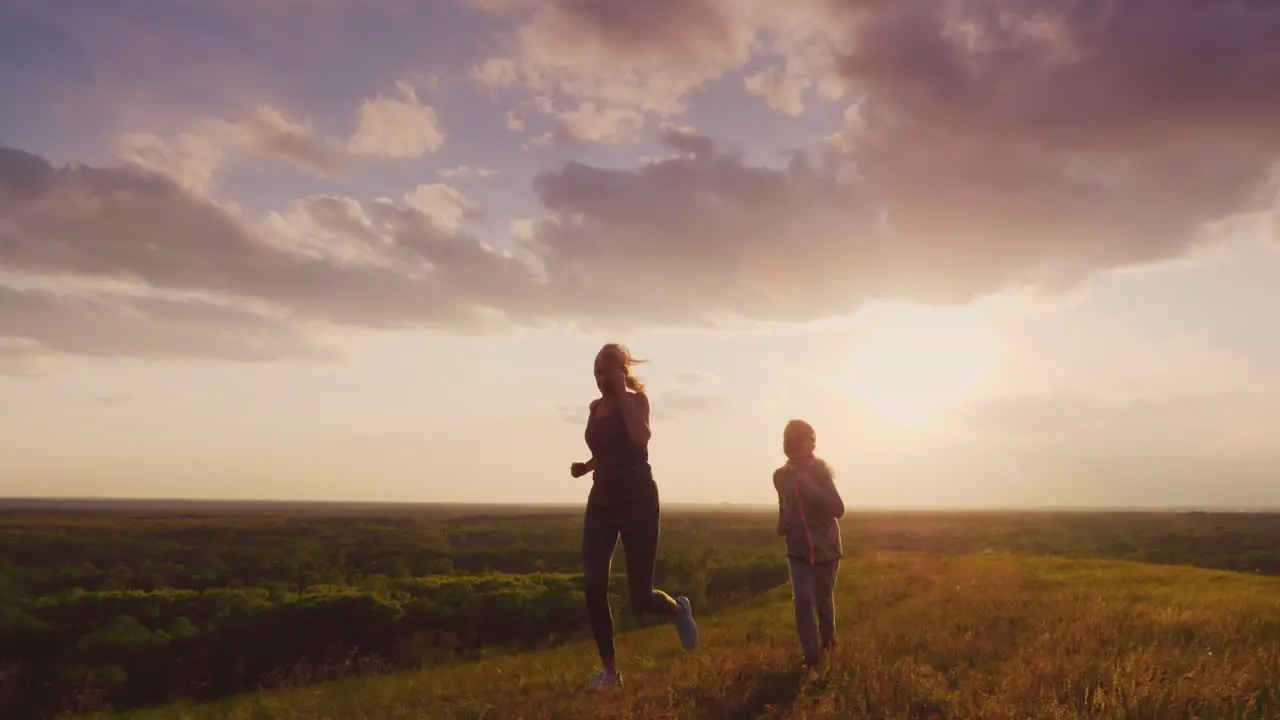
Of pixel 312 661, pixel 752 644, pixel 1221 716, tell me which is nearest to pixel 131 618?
pixel 312 661

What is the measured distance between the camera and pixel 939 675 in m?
6.26

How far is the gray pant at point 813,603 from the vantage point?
6781 mm

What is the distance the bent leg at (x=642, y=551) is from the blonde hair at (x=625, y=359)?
2.82 ft

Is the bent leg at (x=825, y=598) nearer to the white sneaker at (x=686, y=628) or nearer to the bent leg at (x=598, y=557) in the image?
the white sneaker at (x=686, y=628)

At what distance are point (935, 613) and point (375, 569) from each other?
39.4m

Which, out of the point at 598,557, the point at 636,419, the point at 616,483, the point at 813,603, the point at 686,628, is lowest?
the point at 686,628

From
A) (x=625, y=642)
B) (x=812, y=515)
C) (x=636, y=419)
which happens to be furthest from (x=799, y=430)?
(x=625, y=642)

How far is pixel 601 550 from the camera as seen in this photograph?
6137mm

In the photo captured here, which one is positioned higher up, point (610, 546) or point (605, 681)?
point (610, 546)

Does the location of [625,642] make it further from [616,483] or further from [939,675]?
[616,483]

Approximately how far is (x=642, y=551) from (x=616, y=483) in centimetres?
54

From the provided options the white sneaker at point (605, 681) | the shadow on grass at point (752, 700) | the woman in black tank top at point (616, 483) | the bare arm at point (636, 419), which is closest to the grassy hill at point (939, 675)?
the shadow on grass at point (752, 700)

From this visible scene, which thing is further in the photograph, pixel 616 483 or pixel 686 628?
pixel 686 628

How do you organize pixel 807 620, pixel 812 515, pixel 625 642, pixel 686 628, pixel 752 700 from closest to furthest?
pixel 752 700, pixel 686 628, pixel 807 620, pixel 812 515, pixel 625 642
